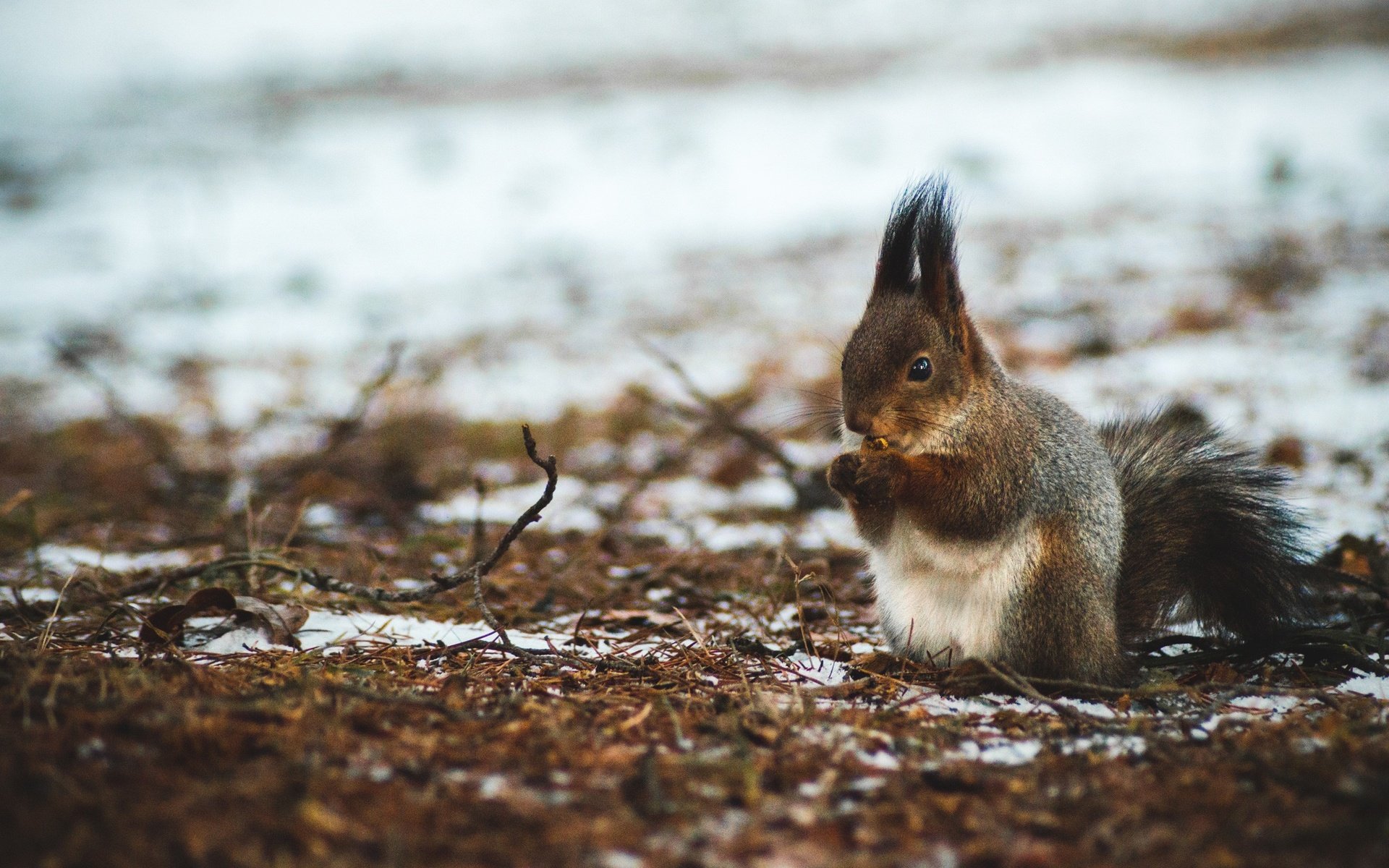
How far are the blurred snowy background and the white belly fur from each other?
1477mm

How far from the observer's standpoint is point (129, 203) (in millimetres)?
10359

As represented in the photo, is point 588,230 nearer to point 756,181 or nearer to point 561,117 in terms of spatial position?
point 756,181

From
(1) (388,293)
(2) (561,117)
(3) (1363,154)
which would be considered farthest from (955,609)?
(2) (561,117)

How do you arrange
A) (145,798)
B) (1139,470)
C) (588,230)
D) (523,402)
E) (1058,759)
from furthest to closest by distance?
(588,230)
(523,402)
(1139,470)
(1058,759)
(145,798)

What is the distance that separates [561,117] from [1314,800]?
12532 mm

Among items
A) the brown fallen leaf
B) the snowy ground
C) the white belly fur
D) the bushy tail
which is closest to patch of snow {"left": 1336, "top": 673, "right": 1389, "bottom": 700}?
the snowy ground

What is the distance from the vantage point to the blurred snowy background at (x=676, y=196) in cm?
604

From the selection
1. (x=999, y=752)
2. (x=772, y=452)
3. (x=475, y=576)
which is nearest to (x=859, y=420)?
(x=999, y=752)

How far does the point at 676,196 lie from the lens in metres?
11.0

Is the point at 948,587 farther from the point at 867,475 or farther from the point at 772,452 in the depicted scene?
the point at 772,452

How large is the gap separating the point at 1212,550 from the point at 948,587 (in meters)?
0.59

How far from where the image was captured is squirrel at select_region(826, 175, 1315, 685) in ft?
6.47

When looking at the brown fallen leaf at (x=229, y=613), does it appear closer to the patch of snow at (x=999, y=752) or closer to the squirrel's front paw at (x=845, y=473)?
the squirrel's front paw at (x=845, y=473)

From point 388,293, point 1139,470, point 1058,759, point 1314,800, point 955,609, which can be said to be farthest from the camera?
point 388,293
